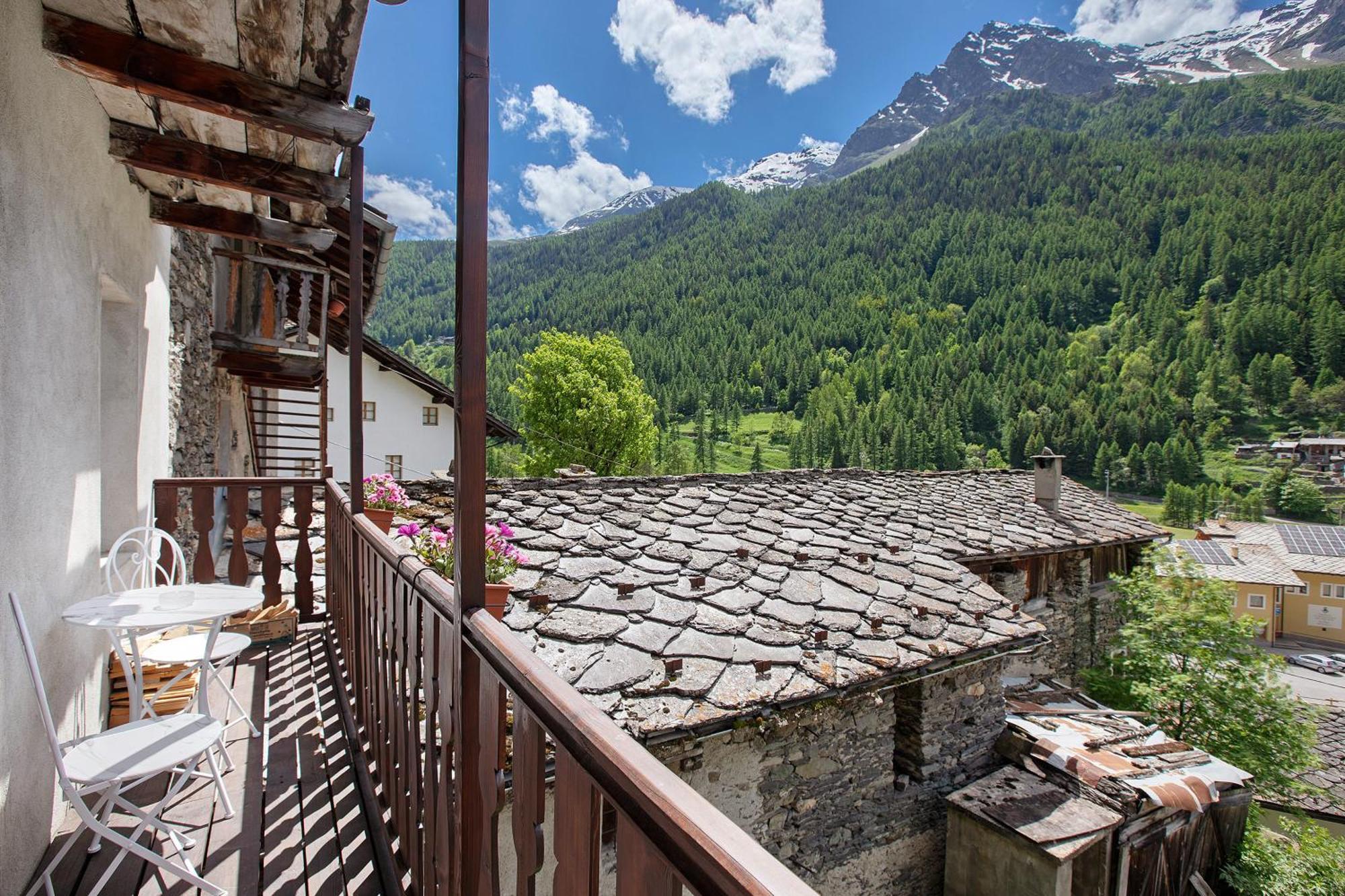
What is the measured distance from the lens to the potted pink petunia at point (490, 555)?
3012 millimetres

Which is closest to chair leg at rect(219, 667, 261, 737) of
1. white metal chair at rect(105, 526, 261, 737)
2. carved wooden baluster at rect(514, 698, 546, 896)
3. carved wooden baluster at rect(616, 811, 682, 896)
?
white metal chair at rect(105, 526, 261, 737)

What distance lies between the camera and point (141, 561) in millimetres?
2961

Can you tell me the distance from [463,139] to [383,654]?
4.68 ft

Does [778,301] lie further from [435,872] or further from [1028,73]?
[1028,73]

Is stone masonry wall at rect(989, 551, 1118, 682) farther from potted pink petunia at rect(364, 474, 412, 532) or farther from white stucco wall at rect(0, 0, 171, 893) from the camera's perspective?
white stucco wall at rect(0, 0, 171, 893)

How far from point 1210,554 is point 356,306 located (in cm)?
4640

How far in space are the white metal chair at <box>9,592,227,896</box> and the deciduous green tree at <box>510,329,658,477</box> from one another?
2407cm

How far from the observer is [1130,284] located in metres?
83.0

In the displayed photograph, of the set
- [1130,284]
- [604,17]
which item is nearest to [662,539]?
[604,17]

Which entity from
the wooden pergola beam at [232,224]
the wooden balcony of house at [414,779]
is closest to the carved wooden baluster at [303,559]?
the wooden balcony of house at [414,779]

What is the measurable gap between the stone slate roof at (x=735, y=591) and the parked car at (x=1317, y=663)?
31.7 m

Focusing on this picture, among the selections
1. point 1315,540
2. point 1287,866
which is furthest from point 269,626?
point 1315,540

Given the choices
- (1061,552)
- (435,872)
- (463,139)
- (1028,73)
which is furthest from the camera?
(1028,73)

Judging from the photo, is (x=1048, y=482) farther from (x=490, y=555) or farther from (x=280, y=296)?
(x=280, y=296)
